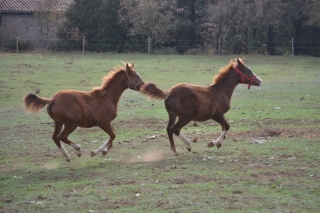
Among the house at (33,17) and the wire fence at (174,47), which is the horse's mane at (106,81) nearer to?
the wire fence at (174,47)

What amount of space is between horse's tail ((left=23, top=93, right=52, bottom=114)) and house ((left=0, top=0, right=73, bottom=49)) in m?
37.3

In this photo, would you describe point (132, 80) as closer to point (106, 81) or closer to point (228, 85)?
point (106, 81)

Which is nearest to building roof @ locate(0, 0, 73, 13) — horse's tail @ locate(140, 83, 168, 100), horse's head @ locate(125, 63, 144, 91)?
horse's head @ locate(125, 63, 144, 91)

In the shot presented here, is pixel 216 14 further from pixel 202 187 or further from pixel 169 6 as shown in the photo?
pixel 202 187

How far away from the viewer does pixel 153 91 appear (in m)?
11.6

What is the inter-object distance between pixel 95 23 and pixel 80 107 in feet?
116

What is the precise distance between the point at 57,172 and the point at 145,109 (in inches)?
344

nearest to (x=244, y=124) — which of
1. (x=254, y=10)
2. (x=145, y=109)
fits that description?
(x=145, y=109)

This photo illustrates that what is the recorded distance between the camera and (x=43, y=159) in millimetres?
11078

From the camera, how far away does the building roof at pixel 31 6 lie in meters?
49.5

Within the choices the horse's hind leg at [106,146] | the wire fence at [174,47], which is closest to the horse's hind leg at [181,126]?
the horse's hind leg at [106,146]

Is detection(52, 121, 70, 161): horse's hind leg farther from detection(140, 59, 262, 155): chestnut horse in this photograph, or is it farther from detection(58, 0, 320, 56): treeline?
detection(58, 0, 320, 56): treeline

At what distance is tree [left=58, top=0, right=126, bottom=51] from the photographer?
4453 centimetres

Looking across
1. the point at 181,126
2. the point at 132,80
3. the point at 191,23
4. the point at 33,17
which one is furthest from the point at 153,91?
the point at 33,17
